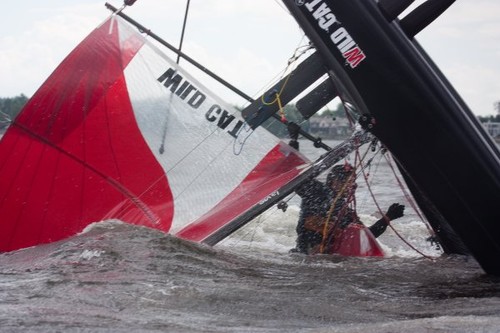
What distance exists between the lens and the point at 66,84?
6500 mm

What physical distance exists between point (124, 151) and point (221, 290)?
241cm

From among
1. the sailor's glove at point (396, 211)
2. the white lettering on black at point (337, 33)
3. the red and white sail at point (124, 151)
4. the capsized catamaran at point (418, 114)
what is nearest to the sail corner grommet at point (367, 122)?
the capsized catamaran at point (418, 114)

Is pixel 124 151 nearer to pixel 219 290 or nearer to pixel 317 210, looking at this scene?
pixel 317 210

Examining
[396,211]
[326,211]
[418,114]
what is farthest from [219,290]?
[396,211]

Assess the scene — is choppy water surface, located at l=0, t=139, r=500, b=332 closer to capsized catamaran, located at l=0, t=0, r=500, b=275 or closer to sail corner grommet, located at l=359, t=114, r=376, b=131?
capsized catamaran, located at l=0, t=0, r=500, b=275

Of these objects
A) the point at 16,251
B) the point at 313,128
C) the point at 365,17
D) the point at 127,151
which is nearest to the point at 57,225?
the point at 16,251

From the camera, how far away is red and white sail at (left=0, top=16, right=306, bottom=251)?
6.43 m

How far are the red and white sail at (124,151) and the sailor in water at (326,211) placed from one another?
0.84ft

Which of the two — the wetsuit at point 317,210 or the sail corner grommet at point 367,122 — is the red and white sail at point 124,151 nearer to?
the wetsuit at point 317,210

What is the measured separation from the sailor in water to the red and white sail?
0.84 ft

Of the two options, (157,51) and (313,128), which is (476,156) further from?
(313,128)

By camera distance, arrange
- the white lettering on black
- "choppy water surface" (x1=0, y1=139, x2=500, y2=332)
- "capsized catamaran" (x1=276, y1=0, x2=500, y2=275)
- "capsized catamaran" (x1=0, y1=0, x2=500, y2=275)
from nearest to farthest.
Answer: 1. "choppy water surface" (x1=0, y1=139, x2=500, y2=332)
2. "capsized catamaran" (x1=276, y1=0, x2=500, y2=275)
3. the white lettering on black
4. "capsized catamaran" (x1=0, y1=0, x2=500, y2=275)

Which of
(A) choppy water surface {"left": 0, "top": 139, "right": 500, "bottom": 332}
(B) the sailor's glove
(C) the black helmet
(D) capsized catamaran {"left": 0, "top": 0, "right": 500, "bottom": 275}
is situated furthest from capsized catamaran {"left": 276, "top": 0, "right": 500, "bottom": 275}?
(B) the sailor's glove

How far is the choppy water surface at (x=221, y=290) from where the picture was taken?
146 inches
